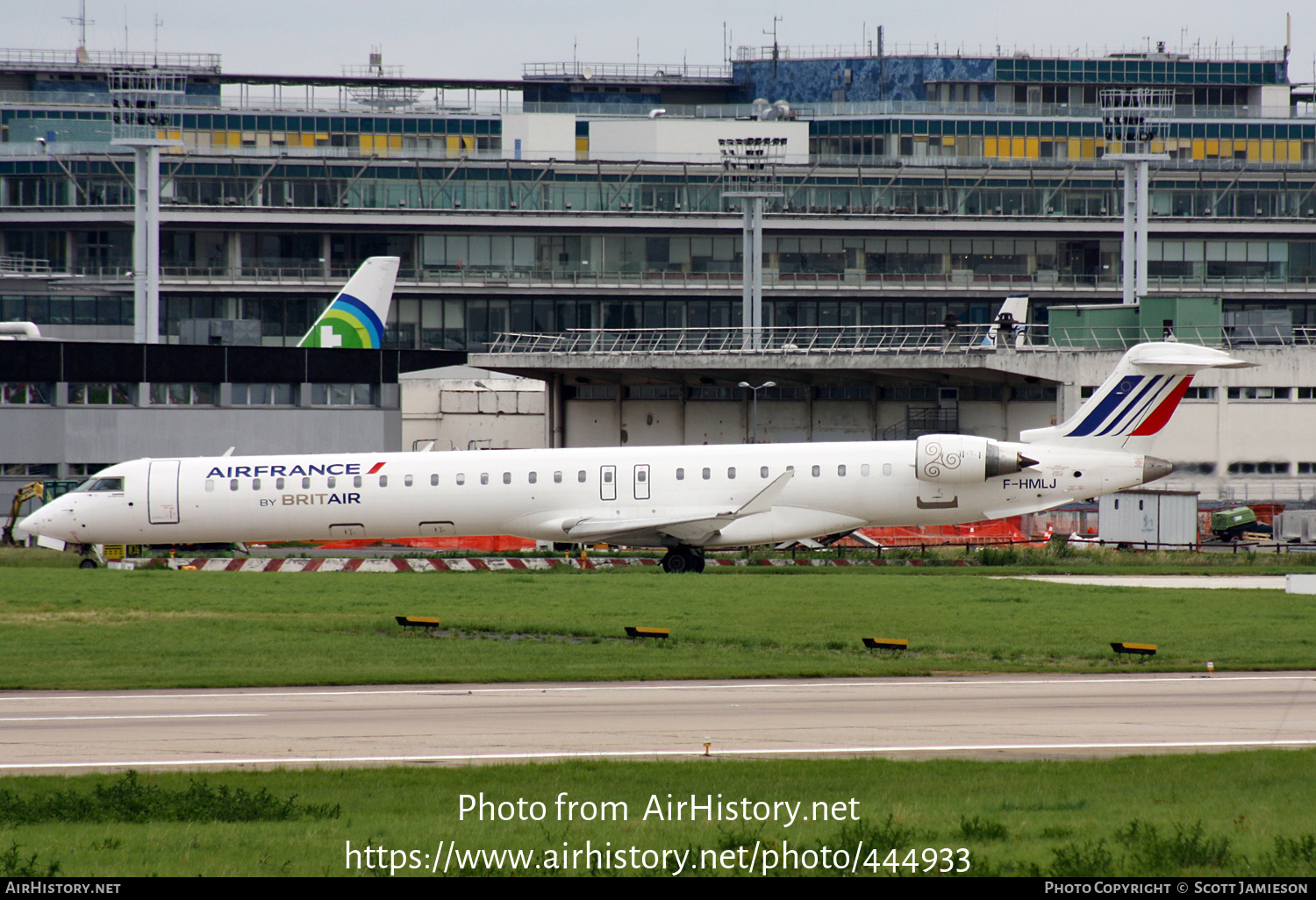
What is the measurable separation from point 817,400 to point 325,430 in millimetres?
23108

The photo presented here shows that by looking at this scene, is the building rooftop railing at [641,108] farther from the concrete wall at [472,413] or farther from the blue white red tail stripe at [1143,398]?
the blue white red tail stripe at [1143,398]

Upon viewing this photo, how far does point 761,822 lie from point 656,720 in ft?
19.5

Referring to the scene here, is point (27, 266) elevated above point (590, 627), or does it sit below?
above

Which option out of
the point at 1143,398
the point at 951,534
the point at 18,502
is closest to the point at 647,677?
the point at 1143,398

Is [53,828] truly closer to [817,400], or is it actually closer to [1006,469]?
[1006,469]

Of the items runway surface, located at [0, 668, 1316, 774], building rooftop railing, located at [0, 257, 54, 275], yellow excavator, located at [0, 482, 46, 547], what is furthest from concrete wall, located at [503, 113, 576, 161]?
runway surface, located at [0, 668, 1316, 774]

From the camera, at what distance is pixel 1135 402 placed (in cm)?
3759

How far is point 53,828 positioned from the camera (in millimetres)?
11625

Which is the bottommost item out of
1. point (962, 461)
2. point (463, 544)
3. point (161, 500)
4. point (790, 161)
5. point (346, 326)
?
point (463, 544)

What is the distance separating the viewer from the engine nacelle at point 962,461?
3675 centimetres

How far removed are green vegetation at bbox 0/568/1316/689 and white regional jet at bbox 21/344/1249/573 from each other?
223 cm

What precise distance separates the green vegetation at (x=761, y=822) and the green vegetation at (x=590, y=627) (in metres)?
7.39

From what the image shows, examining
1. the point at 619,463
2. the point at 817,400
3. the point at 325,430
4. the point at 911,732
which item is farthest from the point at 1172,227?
the point at 911,732

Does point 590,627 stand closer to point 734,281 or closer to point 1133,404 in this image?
point 1133,404
